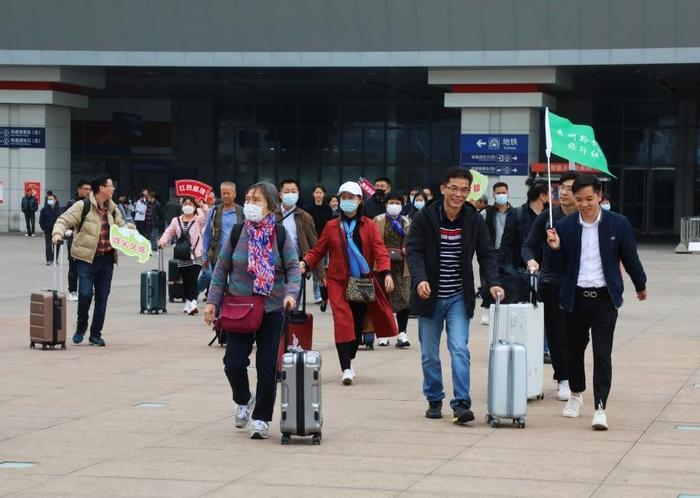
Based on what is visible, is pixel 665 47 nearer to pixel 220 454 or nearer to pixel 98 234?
pixel 98 234

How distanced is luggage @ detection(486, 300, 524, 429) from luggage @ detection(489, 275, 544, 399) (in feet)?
2.74

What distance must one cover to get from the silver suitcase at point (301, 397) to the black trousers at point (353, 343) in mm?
3075

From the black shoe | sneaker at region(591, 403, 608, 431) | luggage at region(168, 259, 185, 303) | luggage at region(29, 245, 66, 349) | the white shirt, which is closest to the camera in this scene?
sneaker at region(591, 403, 608, 431)

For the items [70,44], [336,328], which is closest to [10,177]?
[70,44]

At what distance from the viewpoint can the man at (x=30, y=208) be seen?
43.5 m

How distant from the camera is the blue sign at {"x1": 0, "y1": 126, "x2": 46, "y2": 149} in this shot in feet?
147

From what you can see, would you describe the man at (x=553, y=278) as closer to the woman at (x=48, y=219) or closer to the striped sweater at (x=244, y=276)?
the striped sweater at (x=244, y=276)

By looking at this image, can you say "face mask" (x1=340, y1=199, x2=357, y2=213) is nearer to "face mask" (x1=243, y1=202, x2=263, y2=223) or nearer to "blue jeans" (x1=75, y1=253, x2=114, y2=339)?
"blue jeans" (x1=75, y1=253, x2=114, y2=339)

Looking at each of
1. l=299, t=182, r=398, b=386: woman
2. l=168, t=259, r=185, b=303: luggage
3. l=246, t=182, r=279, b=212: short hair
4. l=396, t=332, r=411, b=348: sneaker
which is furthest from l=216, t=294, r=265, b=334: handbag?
l=168, t=259, r=185, b=303: luggage

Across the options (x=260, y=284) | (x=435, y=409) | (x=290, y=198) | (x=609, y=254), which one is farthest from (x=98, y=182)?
(x=609, y=254)

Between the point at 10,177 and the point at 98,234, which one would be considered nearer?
the point at 98,234

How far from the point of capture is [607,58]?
131 feet

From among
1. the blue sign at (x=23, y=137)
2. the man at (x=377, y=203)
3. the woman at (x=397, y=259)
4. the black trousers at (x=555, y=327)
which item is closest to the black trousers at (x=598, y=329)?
the black trousers at (x=555, y=327)

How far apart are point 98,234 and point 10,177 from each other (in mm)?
31766
